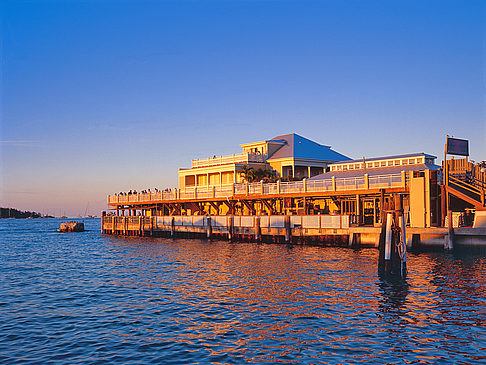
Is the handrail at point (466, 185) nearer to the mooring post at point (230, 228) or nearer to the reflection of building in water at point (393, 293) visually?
the reflection of building in water at point (393, 293)

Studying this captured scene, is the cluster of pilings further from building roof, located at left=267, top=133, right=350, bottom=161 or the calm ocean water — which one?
building roof, located at left=267, top=133, right=350, bottom=161

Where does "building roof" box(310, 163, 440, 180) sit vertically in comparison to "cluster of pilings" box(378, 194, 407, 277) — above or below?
above

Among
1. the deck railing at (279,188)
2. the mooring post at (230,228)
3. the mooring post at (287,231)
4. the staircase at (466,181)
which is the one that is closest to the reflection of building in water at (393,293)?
the staircase at (466,181)

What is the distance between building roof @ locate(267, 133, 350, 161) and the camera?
68812 mm

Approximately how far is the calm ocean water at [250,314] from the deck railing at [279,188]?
11020mm

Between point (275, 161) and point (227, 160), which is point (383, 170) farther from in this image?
point (227, 160)

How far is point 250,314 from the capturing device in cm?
1764

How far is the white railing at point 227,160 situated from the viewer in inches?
2739

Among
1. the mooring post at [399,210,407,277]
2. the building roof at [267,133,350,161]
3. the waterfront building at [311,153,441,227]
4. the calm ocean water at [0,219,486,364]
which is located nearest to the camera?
the calm ocean water at [0,219,486,364]

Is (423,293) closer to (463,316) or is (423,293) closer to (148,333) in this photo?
(463,316)

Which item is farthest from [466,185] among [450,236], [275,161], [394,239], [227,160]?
[227,160]

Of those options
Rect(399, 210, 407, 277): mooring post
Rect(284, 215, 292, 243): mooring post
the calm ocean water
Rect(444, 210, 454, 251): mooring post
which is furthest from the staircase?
Rect(284, 215, 292, 243): mooring post

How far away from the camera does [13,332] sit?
16078 mm

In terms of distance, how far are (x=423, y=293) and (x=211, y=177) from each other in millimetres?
56650
